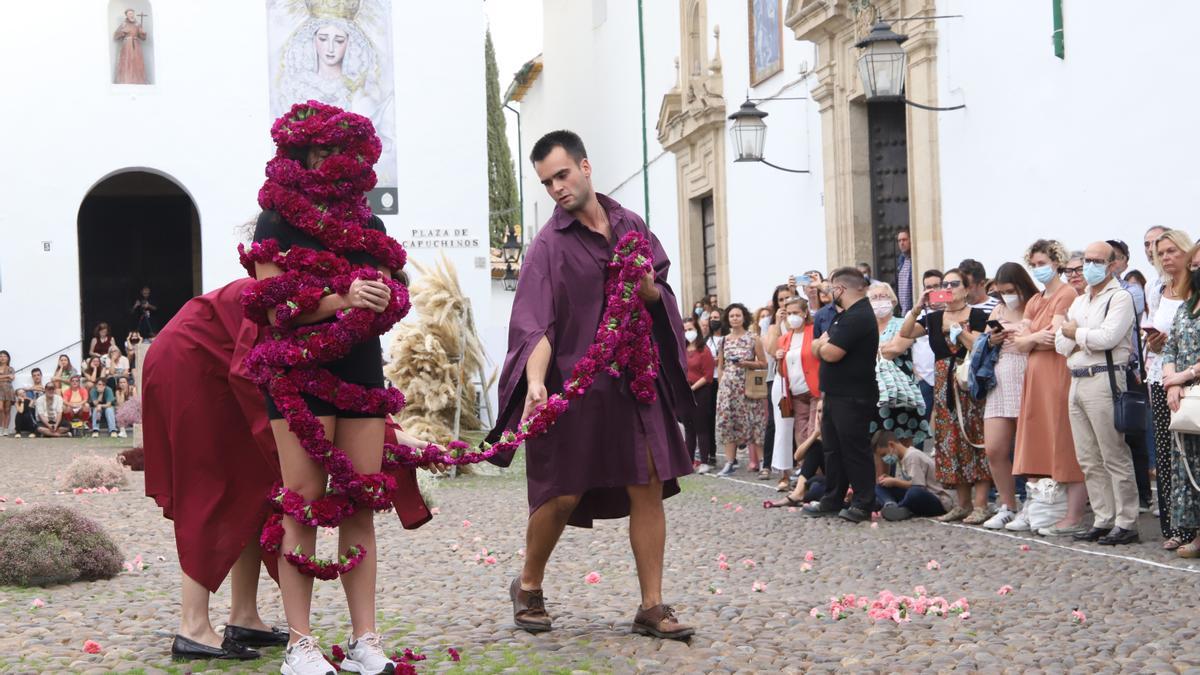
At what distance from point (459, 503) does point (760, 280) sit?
1026 cm

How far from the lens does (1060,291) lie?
31.6 feet

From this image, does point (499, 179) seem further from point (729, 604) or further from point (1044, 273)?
point (729, 604)

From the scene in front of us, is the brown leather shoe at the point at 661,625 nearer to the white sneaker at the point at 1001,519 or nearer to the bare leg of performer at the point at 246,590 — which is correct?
the bare leg of performer at the point at 246,590

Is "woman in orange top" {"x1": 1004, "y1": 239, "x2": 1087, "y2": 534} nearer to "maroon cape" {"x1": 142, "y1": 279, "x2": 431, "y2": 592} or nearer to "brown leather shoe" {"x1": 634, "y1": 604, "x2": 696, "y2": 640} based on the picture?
"brown leather shoe" {"x1": 634, "y1": 604, "x2": 696, "y2": 640}

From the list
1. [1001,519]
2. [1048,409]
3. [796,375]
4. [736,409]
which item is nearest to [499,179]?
[736,409]

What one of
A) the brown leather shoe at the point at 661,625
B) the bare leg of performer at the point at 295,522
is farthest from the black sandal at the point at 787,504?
the bare leg of performer at the point at 295,522

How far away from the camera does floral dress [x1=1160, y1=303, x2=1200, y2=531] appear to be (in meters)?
8.24

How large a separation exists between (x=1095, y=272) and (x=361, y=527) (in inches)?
219

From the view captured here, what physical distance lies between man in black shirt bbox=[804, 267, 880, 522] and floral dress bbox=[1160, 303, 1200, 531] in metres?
2.54

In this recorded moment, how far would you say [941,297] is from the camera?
35.2 feet

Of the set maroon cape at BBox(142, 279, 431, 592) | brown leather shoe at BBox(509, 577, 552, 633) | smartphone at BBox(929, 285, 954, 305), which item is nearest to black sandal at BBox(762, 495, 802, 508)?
smartphone at BBox(929, 285, 954, 305)

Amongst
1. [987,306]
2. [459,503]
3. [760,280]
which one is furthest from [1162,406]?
→ [760,280]

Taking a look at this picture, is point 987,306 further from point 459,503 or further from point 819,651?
point 819,651

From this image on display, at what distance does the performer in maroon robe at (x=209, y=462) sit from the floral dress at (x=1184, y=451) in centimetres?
478
